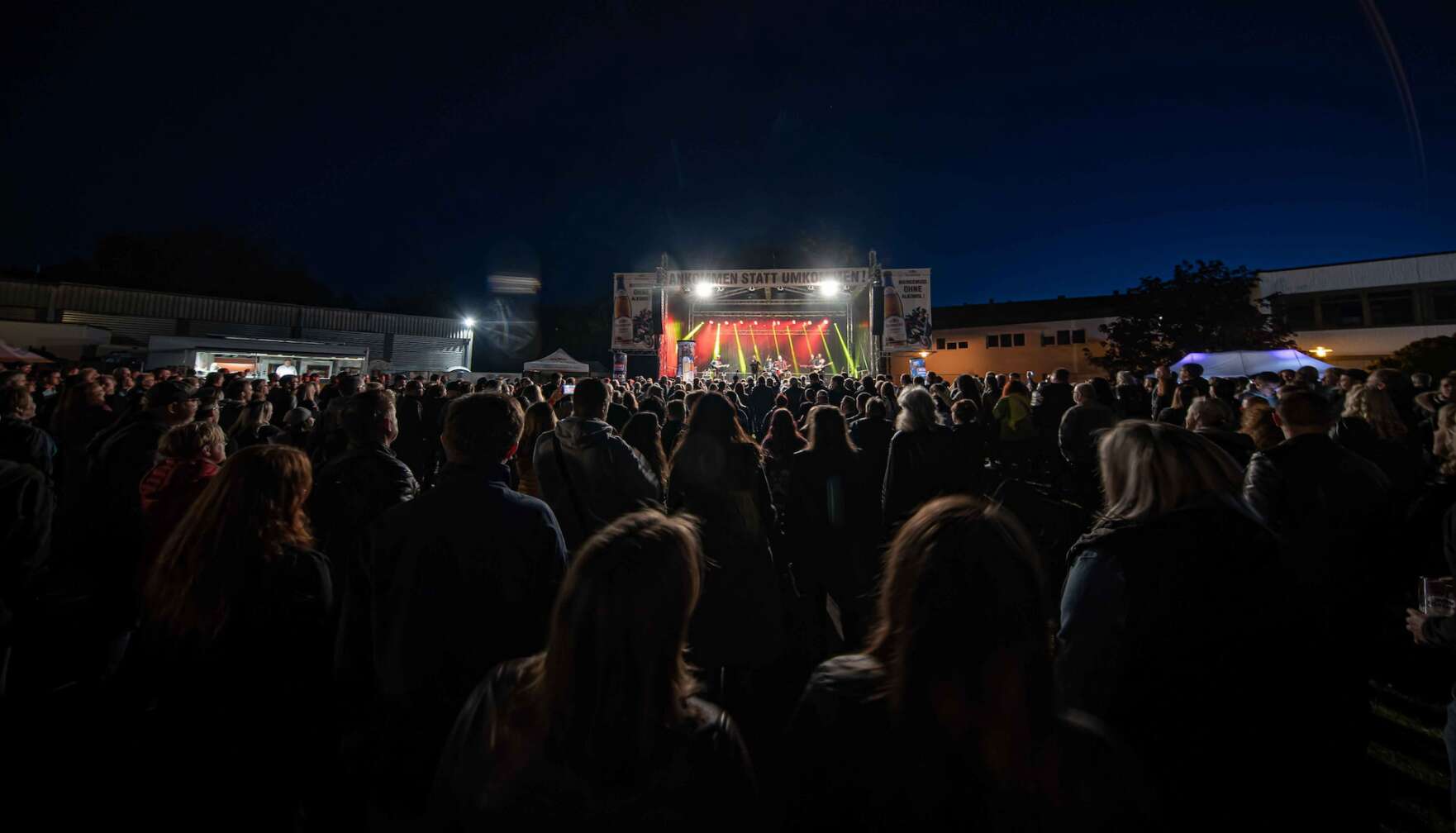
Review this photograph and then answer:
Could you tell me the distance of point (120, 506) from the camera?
3354 millimetres

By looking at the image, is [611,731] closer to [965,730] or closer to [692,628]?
[965,730]

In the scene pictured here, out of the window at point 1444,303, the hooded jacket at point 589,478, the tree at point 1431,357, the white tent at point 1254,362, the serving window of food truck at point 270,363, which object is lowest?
the hooded jacket at point 589,478

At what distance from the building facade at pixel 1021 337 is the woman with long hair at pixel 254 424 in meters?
30.2

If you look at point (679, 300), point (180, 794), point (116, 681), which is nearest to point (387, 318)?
point (679, 300)

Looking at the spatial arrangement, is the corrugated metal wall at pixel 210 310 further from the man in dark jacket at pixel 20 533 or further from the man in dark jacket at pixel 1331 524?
the man in dark jacket at pixel 1331 524

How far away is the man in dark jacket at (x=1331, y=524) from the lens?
96.3 inches

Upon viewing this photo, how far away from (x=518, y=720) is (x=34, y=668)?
15.9 feet

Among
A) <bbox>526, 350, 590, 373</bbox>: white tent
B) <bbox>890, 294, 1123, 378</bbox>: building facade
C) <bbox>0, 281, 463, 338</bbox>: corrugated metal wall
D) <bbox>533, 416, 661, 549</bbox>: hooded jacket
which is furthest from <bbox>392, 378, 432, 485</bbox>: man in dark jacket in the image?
<bbox>0, 281, 463, 338</bbox>: corrugated metal wall

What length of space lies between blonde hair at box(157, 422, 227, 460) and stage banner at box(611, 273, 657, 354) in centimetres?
1922

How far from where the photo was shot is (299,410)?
5766mm

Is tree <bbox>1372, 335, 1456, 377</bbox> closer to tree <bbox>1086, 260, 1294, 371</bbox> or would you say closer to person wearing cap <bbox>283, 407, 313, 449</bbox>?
tree <bbox>1086, 260, 1294, 371</bbox>

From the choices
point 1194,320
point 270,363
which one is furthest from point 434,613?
point 1194,320

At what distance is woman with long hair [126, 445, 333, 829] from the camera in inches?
67.7

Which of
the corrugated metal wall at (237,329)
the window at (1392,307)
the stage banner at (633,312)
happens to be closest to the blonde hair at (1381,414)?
the stage banner at (633,312)
